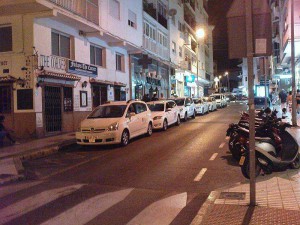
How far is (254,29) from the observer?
5852mm

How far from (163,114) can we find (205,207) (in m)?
13.0

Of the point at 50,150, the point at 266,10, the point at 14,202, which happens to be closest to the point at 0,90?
the point at 50,150

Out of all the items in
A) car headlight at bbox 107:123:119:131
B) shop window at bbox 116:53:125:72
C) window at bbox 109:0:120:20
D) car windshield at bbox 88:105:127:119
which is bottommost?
car headlight at bbox 107:123:119:131

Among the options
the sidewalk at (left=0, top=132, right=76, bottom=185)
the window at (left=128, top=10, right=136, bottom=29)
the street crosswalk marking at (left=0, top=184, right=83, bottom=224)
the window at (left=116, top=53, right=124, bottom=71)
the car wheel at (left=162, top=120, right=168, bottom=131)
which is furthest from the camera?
the window at (left=128, top=10, right=136, bottom=29)

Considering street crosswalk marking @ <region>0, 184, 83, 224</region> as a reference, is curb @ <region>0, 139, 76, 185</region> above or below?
above

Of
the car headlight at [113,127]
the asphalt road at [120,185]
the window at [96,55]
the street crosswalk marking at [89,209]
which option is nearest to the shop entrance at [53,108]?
the window at [96,55]

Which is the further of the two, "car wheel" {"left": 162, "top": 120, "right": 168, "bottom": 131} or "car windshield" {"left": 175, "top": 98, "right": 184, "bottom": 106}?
"car windshield" {"left": 175, "top": 98, "right": 184, "bottom": 106}

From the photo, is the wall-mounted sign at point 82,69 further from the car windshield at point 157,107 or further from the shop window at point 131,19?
the shop window at point 131,19

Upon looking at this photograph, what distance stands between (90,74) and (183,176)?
1341 cm

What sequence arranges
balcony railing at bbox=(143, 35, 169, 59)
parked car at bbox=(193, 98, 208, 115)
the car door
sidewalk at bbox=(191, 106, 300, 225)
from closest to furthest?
sidewalk at bbox=(191, 106, 300, 225), the car door, balcony railing at bbox=(143, 35, 169, 59), parked car at bbox=(193, 98, 208, 115)

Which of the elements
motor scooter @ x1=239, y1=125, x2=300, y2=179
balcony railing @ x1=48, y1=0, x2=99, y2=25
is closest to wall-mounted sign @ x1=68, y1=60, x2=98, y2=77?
balcony railing @ x1=48, y1=0, x2=99, y2=25

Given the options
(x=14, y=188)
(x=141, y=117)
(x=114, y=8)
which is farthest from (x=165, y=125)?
(x=14, y=188)

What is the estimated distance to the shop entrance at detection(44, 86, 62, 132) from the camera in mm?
17234

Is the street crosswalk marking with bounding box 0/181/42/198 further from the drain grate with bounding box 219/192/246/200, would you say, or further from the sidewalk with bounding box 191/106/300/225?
the drain grate with bounding box 219/192/246/200
